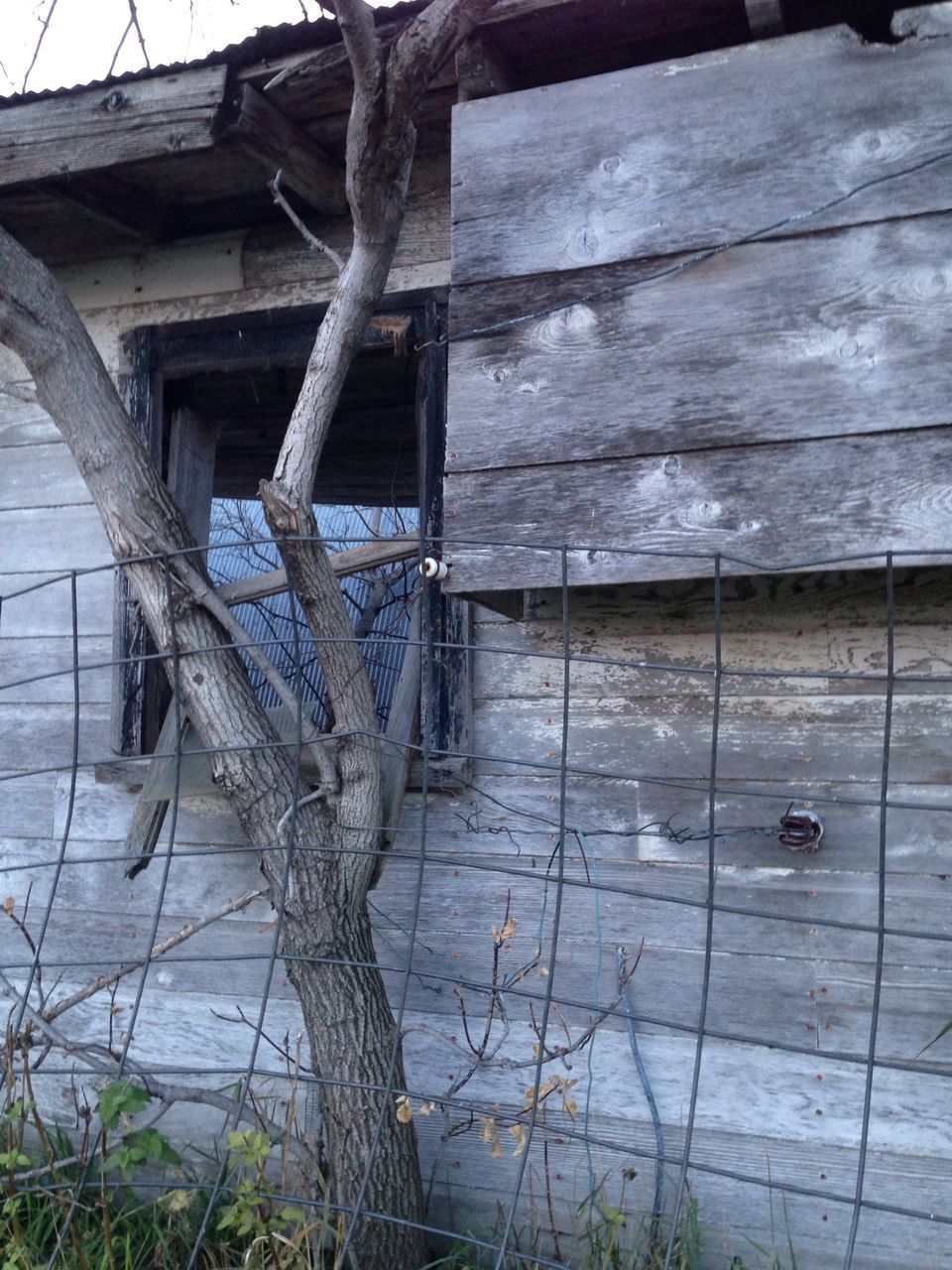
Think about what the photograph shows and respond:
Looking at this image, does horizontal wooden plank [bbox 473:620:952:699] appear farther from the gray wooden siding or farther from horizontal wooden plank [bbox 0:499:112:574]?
horizontal wooden plank [bbox 0:499:112:574]

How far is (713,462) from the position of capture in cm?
249

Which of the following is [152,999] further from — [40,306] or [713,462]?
[713,462]

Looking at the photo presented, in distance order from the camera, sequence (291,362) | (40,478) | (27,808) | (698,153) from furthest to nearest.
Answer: (40,478) → (27,808) → (291,362) → (698,153)

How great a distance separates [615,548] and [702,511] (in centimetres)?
21

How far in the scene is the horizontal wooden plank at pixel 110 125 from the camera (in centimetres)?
308

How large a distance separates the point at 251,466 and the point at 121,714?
1778 mm

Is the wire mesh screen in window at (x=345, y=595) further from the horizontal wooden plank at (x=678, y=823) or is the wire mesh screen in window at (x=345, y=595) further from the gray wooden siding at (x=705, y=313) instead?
the gray wooden siding at (x=705, y=313)

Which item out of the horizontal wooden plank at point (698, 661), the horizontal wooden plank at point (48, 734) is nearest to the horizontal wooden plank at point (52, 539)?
the horizontal wooden plank at point (48, 734)

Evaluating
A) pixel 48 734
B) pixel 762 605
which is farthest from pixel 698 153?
pixel 48 734

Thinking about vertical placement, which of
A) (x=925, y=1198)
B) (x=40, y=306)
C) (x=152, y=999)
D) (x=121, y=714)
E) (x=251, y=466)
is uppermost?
(x=251, y=466)

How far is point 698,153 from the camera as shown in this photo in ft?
8.50

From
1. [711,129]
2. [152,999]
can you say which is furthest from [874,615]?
[152,999]

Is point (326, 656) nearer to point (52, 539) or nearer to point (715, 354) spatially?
point (715, 354)

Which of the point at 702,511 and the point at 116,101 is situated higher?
the point at 116,101
